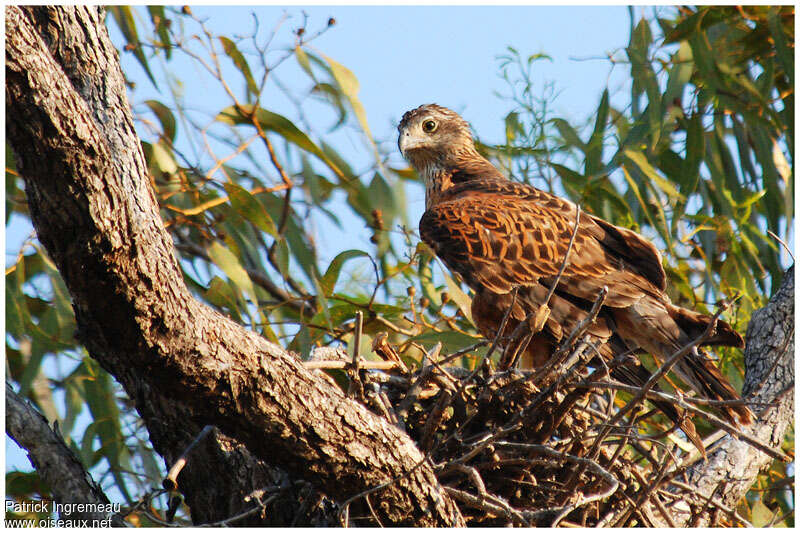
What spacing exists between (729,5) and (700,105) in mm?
514

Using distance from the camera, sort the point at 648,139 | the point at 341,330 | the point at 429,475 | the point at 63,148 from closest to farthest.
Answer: the point at 63,148, the point at 429,475, the point at 341,330, the point at 648,139

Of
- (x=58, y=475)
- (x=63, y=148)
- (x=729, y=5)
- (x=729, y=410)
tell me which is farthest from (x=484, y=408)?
(x=729, y=5)

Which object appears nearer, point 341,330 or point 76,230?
point 76,230

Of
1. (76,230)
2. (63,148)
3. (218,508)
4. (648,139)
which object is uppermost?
(648,139)

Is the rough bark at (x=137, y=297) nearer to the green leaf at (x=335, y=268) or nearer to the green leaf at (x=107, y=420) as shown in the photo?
the green leaf at (x=335, y=268)

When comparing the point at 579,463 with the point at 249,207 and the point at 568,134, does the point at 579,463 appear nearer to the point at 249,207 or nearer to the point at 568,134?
the point at 249,207

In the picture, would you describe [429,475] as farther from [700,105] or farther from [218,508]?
[700,105]

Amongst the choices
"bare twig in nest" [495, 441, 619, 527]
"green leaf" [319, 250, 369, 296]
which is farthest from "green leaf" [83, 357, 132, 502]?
"bare twig in nest" [495, 441, 619, 527]

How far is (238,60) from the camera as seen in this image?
432 centimetres

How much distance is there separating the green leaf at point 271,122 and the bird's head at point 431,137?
0.59 m

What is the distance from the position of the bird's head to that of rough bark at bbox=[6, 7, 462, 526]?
2496mm

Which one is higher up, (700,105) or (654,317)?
(700,105)

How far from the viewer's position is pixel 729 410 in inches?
111

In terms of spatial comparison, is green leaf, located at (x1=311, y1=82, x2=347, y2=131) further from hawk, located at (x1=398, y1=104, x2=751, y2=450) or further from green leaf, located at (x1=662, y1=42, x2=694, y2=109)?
green leaf, located at (x1=662, y1=42, x2=694, y2=109)
